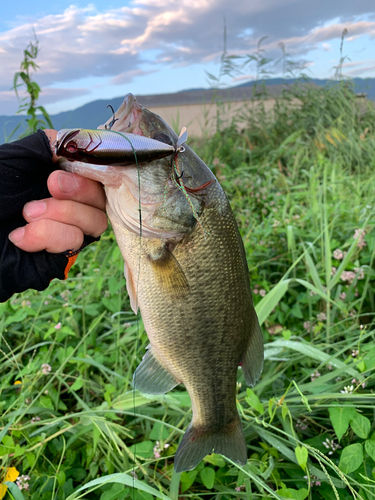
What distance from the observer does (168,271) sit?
1.20 metres

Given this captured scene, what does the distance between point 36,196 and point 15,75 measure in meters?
1.60

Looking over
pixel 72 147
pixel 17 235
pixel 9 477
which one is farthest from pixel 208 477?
pixel 72 147

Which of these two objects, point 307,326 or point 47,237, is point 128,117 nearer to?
point 47,237

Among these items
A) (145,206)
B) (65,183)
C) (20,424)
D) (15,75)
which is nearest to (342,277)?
(145,206)

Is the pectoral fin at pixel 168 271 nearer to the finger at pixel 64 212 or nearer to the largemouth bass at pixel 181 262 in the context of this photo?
the largemouth bass at pixel 181 262

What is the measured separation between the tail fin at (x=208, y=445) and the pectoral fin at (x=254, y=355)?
0.67 ft

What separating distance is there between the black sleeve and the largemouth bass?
0.54 ft

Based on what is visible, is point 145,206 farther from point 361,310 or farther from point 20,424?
point 361,310

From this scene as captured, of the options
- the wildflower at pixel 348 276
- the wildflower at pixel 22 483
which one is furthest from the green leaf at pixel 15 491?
the wildflower at pixel 348 276

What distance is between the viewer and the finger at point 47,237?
52.4 inches

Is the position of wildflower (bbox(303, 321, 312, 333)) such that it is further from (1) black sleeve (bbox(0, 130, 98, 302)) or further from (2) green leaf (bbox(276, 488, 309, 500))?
(1) black sleeve (bbox(0, 130, 98, 302))

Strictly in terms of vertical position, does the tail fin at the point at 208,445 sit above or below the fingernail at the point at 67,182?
below

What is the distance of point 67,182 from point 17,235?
1.10 ft

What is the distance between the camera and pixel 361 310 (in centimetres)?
233
